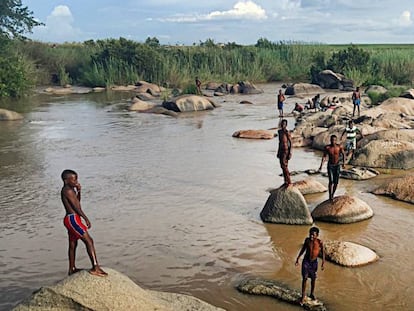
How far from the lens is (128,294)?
19.2 ft

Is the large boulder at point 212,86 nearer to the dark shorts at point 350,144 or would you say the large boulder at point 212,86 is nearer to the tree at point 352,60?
the tree at point 352,60

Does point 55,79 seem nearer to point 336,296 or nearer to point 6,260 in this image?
point 6,260

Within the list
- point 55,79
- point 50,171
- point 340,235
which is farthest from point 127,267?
point 55,79

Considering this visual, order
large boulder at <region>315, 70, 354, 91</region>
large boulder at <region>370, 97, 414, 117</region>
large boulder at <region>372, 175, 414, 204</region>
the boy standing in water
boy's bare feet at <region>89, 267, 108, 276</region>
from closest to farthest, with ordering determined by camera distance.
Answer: boy's bare feet at <region>89, 267, 108, 276</region>
the boy standing in water
large boulder at <region>372, 175, 414, 204</region>
large boulder at <region>370, 97, 414, 117</region>
large boulder at <region>315, 70, 354, 91</region>

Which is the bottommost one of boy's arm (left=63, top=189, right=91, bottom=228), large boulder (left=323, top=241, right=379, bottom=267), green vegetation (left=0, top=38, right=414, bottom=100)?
large boulder (left=323, top=241, right=379, bottom=267)

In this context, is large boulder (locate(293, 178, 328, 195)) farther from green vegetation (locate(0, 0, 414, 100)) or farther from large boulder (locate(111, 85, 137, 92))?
large boulder (locate(111, 85, 137, 92))

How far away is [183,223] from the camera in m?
10.4

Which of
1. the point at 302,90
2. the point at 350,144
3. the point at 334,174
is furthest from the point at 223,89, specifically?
the point at 334,174

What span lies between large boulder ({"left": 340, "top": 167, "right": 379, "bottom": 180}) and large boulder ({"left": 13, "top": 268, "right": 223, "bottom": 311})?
8.46 meters

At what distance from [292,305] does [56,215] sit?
5.94m

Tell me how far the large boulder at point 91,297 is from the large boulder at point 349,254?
3.14 m

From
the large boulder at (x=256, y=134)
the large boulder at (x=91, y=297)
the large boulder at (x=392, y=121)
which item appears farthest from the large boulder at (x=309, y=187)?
the large boulder at (x=392, y=121)

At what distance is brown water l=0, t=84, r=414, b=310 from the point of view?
772cm

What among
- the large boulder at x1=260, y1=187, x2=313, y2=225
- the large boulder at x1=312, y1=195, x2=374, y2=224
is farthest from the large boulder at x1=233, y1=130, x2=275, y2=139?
the large boulder at x1=260, y1=187, x2=313, y2=225
